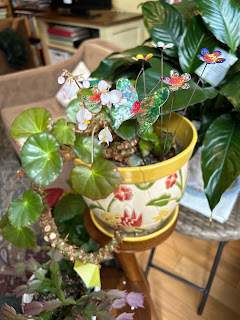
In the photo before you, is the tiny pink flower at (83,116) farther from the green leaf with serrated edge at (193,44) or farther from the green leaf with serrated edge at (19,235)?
the green leaf with serrated edge at (193,44)

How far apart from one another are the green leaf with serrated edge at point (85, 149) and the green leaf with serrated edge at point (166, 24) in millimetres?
336

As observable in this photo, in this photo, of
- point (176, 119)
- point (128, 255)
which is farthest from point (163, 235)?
point (176, 119)

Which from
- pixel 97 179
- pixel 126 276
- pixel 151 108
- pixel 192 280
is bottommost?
pixel 192 280

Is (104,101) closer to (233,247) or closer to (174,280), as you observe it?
(174,280)

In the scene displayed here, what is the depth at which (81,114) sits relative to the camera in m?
0.35

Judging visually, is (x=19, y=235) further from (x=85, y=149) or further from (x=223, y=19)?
(x=223, y=19)

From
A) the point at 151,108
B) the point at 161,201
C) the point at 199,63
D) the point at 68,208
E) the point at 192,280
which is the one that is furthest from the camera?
the point at 192,280

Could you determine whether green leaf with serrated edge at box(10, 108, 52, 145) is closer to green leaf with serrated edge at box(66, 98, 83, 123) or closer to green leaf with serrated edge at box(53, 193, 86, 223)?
green leaf with serrated edge at box(66, 98, 83, 123)

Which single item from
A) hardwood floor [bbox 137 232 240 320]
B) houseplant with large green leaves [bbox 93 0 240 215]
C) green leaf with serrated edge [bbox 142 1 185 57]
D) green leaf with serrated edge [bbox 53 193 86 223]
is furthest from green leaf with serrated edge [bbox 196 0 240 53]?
hardwood floor [bbox 137 232 240 320]

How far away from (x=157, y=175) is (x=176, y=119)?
17cm

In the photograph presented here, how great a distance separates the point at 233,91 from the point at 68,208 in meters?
0.47

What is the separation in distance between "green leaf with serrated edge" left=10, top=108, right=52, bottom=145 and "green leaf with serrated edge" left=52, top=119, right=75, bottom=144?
28 millimetres

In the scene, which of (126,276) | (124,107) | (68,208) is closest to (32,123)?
(124,107)

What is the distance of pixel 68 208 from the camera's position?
2.25 feet
